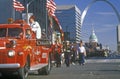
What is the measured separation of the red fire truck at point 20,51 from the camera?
1602 centimetres

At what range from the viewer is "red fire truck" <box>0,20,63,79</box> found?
16016mm

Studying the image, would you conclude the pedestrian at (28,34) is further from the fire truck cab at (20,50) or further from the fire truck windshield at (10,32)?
the fire truck windshield at (10,32)

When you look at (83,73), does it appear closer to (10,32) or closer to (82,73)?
(82,73)

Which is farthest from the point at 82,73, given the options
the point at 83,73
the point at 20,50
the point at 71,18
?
the point at 71,18

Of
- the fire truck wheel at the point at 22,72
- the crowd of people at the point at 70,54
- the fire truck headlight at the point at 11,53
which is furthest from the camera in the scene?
the crowd of people at the point at 70,54

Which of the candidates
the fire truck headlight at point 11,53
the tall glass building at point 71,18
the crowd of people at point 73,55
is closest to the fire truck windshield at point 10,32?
the fire truck headlight at point 11,53

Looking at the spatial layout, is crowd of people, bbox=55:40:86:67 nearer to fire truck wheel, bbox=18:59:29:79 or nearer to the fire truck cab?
the fire truck cab

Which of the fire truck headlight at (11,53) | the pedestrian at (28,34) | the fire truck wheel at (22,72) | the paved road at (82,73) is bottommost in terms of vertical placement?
the paved road at (82,73)

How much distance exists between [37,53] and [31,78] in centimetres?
110

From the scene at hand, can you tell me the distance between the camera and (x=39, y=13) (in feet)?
215

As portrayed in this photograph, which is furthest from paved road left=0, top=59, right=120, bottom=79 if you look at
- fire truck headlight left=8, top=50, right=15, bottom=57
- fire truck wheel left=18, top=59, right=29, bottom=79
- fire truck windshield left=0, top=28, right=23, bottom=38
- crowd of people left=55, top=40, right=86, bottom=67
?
crowd of people left=55, top=40, right=86, bottom=67

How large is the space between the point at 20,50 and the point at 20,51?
0.15ft

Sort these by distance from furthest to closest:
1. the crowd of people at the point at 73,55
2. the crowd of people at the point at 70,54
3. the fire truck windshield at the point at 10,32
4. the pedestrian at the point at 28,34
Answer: the crowd of people at the point at 73,55 < the crowd of people at the point at 70,54 < the pedestrian at the point at 28,34 < the fire truck windshield at the point at 10,32

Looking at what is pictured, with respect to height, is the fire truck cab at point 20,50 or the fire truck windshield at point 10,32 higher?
the fire truck windshield at point 10,32
